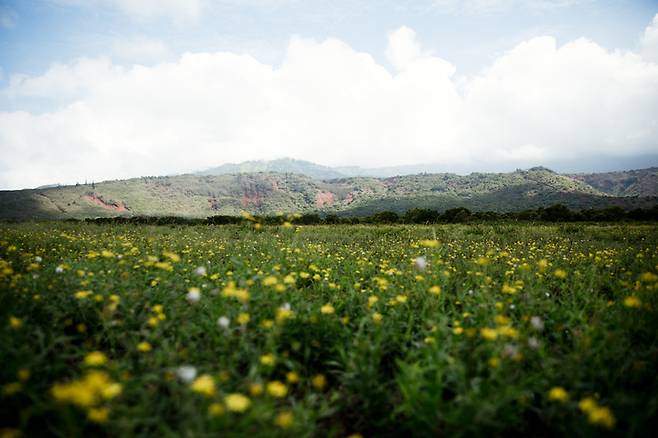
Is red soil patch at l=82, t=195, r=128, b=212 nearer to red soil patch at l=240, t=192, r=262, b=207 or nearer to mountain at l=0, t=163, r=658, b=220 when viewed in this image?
mountain at l=0, t=163, r=658, b=220

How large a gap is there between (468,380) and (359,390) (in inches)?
40.9

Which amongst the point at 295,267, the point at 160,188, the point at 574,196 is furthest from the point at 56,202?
the point at 574,196

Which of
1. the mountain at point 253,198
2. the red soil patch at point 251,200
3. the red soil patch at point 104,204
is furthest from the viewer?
the red soil patch at point 251,200

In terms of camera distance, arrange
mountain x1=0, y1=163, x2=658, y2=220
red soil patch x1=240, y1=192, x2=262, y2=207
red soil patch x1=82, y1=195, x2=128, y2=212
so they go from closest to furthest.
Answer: mountain x1=0, y1=163, x2=658, y2=220 → red soil patch x1=82, y1=195, x2=128, y2=212 → red soil patch x1=240, y1=192, x2=262, y2=207

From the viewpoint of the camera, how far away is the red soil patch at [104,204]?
139 meters

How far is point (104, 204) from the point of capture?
140m

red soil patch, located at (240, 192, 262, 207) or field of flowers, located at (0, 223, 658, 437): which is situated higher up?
red soil patch, located at (240, 192, 262, 207)

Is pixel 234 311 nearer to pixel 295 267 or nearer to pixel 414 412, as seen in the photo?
pixel 414 412

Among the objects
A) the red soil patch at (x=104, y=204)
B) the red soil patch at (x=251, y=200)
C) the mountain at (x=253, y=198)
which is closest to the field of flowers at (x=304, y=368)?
the mountain at (x=253, y=198)

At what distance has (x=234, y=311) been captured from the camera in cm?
373

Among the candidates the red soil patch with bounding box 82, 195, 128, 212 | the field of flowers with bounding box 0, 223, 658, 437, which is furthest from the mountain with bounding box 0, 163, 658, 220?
the field of flowers with bounding box 0, 223, 658, 437

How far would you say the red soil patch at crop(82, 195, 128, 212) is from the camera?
139m

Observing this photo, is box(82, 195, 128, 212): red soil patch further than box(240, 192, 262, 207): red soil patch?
No

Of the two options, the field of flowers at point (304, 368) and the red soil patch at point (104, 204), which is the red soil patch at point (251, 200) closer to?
the red soil patch at point (104, 204)
